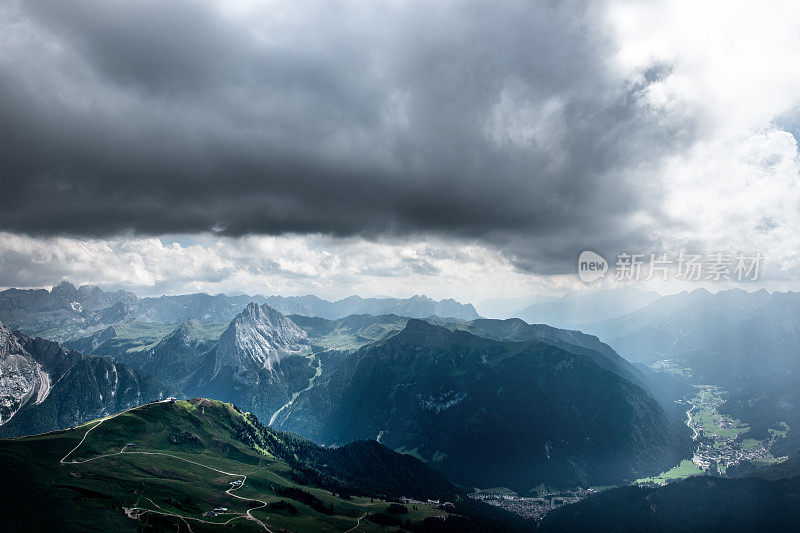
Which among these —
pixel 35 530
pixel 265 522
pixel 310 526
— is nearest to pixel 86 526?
pixel 35 530

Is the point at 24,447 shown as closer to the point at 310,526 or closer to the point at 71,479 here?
the point at 71,479

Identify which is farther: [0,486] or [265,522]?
[265,522]

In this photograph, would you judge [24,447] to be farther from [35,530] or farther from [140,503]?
[35,530]

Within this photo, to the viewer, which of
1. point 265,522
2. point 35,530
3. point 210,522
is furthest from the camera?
point 265,522

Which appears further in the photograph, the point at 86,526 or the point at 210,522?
the point at 210,522

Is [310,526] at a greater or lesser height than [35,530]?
lesser

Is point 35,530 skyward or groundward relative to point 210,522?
skyward

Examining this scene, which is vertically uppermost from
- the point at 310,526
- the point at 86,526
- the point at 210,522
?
the point at 86,526

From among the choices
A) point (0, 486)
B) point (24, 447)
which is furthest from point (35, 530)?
point (24, 447)

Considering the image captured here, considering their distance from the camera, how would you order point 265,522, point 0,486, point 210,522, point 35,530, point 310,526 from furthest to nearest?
point 310,526 → point 265,522 → point 210,522 → point 0,486 → point 35,530
